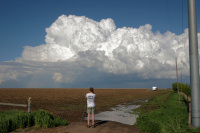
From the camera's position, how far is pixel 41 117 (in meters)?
10.6

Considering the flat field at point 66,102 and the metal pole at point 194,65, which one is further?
the flat field at point 66,102

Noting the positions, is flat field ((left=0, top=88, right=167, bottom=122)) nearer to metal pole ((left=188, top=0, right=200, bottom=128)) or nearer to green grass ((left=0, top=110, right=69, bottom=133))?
green grass ((left=0, top=110, right=69, bottom=133))

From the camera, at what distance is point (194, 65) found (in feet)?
32.3

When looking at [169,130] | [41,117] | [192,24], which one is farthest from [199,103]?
[41,117]

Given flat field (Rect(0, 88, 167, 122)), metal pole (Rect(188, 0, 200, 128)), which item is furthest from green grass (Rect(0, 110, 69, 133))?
metal pole (Rect(188, 0, 200, 128))

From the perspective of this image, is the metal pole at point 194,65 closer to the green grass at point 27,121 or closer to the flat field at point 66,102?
the green grass at point 27,121

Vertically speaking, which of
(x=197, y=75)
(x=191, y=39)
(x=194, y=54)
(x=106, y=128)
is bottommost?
(x=106, y=128)

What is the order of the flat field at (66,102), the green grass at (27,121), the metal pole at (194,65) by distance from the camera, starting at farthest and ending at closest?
1. the flat field at (66,102)
2. the green grass at (27,121)
3. the metal pole at (194,65)

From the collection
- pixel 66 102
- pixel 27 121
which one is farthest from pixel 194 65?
pixel 66 102

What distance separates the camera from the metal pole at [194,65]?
381 inches

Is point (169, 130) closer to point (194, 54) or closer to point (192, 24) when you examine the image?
point (194, 54)

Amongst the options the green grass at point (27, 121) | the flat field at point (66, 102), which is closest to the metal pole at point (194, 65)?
the green grass at point (27, 121)

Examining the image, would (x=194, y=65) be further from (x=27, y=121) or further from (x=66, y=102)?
(x=66, y=102)

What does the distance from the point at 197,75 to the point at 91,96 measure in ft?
15.9
